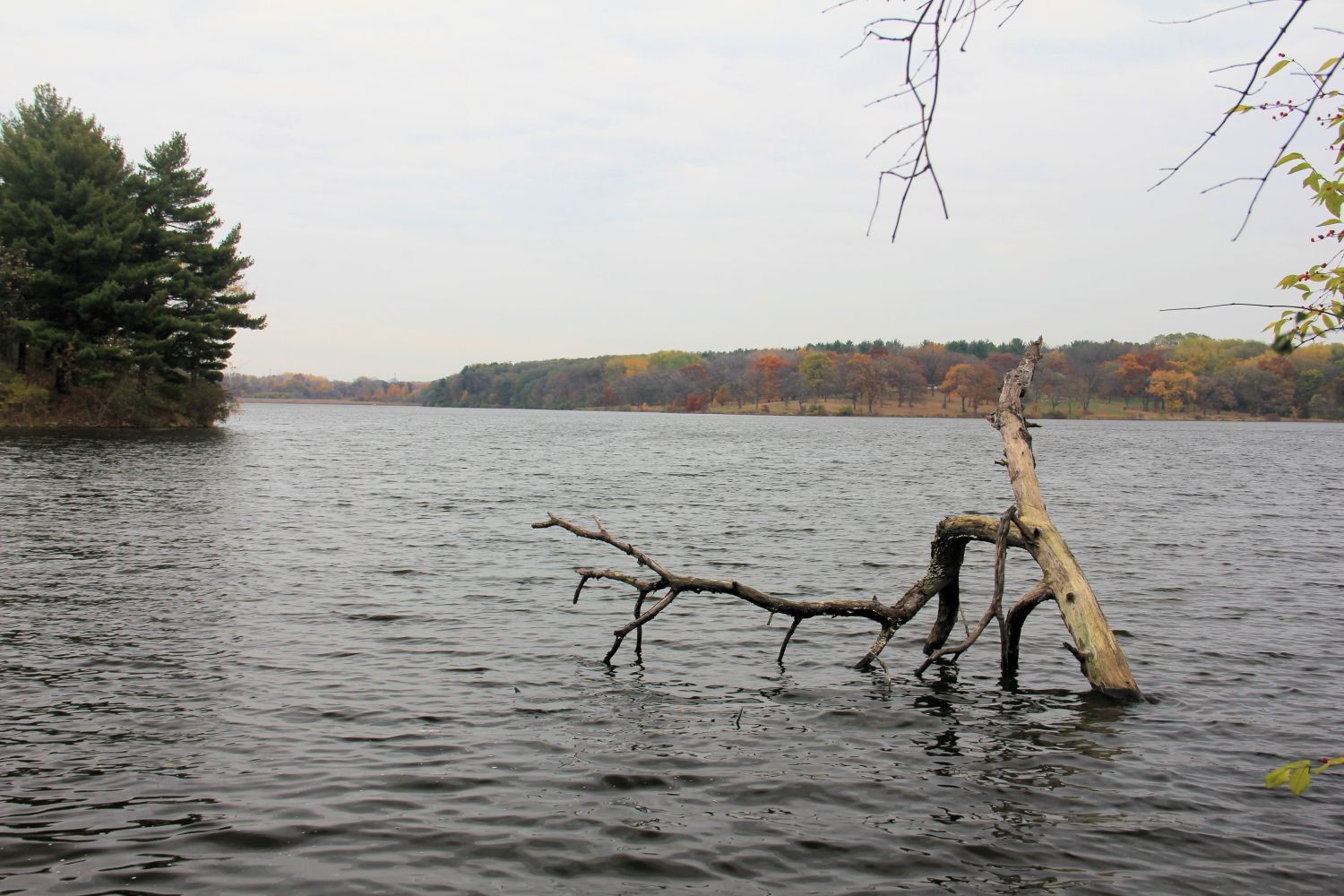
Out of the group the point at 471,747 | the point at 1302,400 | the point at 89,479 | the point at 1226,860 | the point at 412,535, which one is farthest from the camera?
the point at 1302,400

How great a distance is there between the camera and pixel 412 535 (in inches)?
957

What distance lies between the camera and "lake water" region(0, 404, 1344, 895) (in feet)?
22.3

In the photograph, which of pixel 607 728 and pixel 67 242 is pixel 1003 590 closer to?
A: pixel 607 728

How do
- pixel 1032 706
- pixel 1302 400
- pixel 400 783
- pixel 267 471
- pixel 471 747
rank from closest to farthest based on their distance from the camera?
pixel 400 783 → pixel 471 747 → pixel 1032 706 → pixel 267 471 → pixel 1302 400

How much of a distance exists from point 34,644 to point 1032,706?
12.9 metres

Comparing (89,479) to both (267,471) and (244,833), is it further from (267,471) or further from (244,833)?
(244,833)

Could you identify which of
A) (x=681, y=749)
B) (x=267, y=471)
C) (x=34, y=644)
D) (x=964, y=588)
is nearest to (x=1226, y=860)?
(x=681, y=749)

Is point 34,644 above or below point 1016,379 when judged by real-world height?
below

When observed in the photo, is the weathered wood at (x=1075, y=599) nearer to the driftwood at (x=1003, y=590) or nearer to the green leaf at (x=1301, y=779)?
the driftwood at (x=1003, y=590)

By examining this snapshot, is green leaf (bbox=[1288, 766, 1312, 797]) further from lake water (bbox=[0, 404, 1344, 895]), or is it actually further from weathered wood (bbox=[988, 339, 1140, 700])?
weathered wood (bbox=[988, 339, 1140, 700])

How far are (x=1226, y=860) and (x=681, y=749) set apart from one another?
15.2ft

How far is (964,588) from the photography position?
18.4 m

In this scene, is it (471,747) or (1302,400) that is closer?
(471,747)

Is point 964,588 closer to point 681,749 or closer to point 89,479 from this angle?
point 681,749
